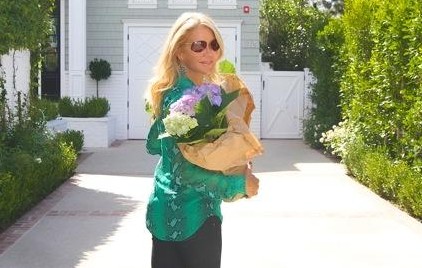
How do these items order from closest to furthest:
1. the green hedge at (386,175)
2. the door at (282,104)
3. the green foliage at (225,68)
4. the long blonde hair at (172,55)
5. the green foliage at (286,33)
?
the long blonde hair at (172,55)
the green foliage at (225,68)
the green hedge at (386,175)
the door at (282,104)
the green foliage at (286,33)

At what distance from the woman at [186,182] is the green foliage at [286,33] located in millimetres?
16293

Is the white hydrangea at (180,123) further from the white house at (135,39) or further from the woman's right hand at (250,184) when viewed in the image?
the white house at (135,39)

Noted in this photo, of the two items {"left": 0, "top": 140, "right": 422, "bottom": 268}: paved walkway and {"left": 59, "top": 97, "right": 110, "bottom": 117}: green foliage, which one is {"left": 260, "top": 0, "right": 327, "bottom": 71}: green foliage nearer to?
{"left": 59, "top": 97, "right": 110, "bottom": 117}: green foliage

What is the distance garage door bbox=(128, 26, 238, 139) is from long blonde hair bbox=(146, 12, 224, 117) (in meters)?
15.0

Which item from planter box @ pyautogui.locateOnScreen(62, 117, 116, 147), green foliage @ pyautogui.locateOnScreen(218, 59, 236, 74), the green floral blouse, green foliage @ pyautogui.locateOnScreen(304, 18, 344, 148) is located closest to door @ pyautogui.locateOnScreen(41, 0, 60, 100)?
planter box @ pyautogui.locateOnScreen(62, 117, 116, 147)

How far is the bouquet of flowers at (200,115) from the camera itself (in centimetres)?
302

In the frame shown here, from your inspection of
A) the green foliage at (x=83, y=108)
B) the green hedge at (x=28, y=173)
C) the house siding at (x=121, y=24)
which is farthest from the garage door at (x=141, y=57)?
the green hedge at (x=28, y=173)

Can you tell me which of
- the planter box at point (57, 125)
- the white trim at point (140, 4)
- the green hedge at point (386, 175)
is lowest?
the green hedge at point (386, 175)

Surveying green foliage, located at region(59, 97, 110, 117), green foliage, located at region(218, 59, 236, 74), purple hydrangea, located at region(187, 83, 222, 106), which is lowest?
green foliage, located at region(59, 97, 110, 117)

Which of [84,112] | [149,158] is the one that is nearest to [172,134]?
[149,158]

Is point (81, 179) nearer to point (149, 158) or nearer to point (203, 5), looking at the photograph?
point (149, 158)

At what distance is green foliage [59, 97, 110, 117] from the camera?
659 inches

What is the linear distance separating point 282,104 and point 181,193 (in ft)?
52.0

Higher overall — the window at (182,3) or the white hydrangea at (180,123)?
the window at (182,3)
